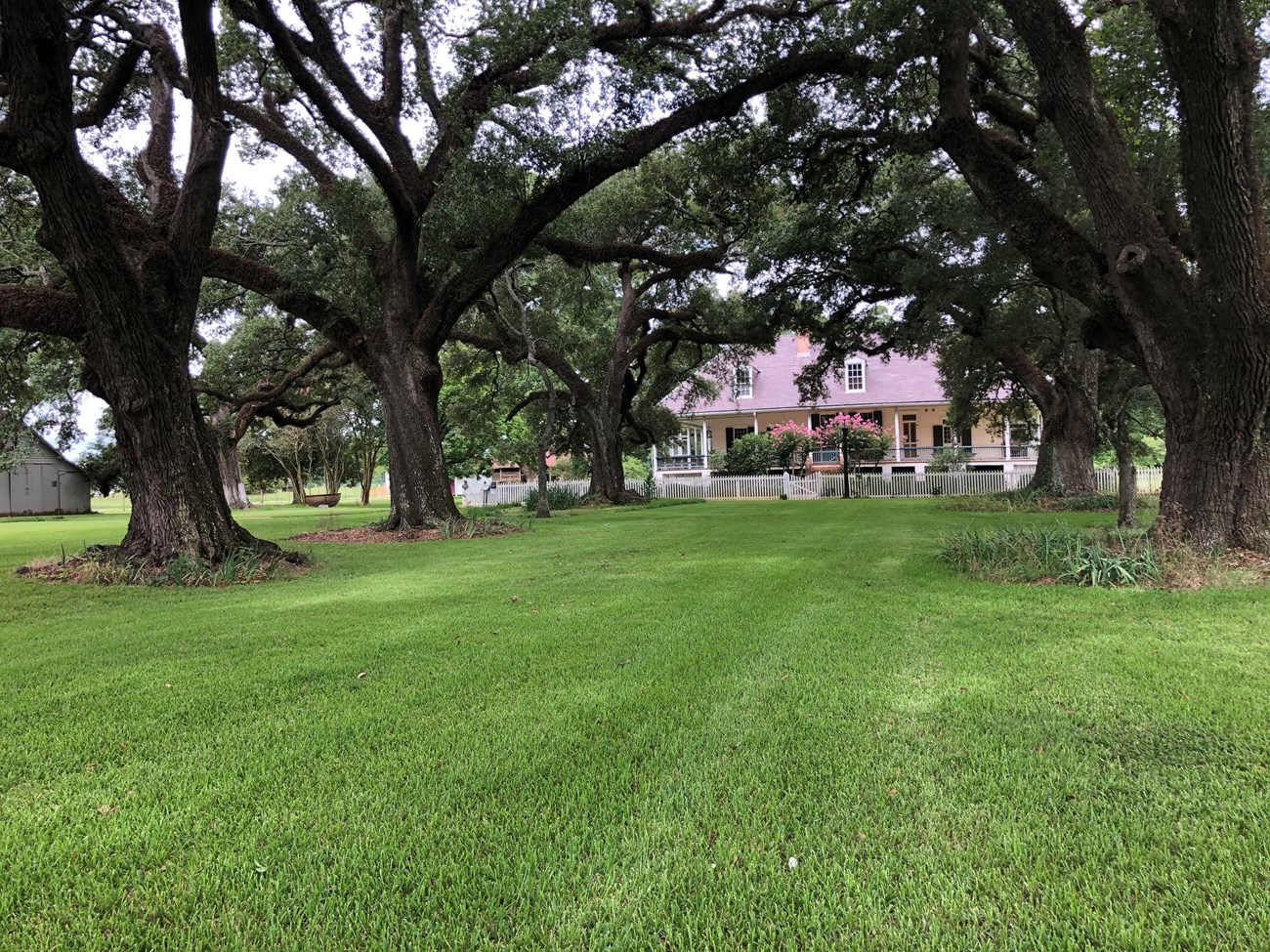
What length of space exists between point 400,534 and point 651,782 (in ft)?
35.9

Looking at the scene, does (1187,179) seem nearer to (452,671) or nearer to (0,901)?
(452,671)

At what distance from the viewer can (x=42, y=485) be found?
1291 inches

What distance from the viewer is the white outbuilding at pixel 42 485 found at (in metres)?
31.5

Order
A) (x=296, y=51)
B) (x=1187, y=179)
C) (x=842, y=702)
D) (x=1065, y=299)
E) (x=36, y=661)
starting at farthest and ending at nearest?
(x=1065, y=299) → (x=296, y=51) → (x=1187, y=179) → (x=36, y=661) → (x=842, y=702)

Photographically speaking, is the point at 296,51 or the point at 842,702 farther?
the point at 296,51

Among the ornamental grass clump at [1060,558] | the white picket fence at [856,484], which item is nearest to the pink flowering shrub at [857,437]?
the white picket fence at [856,484]

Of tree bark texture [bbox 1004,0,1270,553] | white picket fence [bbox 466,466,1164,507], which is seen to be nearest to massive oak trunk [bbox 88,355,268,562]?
tree bark texture [bbox 1004,0,1270,553]

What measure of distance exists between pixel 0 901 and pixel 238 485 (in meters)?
33.3

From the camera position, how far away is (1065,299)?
11297 mm

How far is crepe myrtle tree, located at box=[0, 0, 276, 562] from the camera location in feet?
21.7

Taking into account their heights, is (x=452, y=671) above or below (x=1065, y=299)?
below

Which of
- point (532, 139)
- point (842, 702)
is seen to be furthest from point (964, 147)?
point (842, 702)

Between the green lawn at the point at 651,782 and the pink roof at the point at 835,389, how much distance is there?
23.9 m

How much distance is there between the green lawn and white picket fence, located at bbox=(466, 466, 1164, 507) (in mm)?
19434
